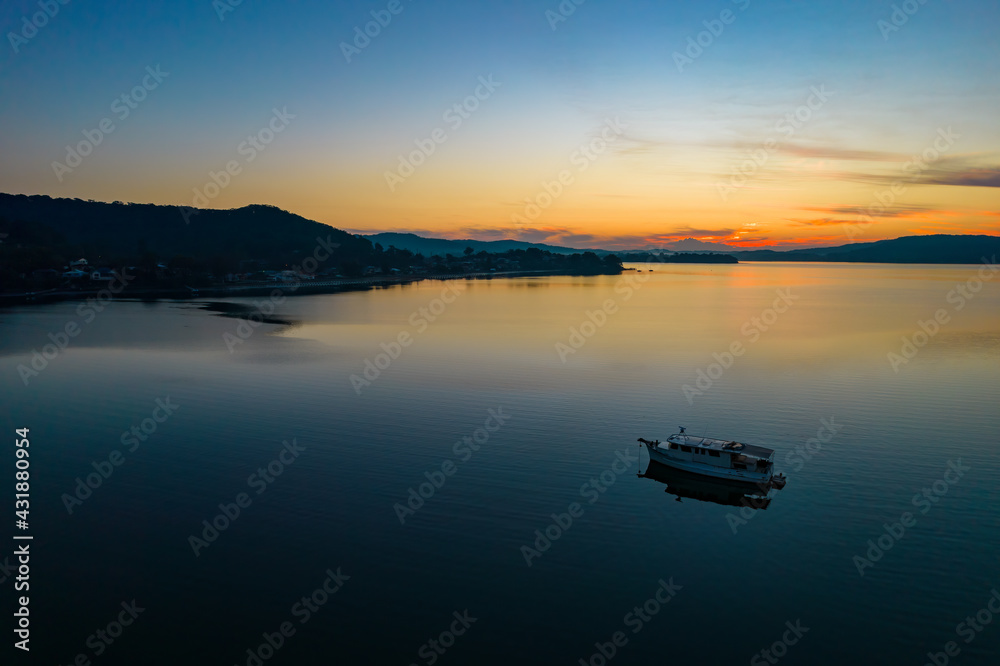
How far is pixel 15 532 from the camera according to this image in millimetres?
12430

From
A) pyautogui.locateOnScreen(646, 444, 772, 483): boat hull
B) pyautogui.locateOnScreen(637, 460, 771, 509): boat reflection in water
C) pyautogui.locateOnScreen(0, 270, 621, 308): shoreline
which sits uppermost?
pyautogui.locateOnScreen(0, 270, 621, 308): shoreline

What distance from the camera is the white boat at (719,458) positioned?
15273 mm

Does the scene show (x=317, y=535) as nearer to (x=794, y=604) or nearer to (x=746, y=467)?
(x=794, y=604)

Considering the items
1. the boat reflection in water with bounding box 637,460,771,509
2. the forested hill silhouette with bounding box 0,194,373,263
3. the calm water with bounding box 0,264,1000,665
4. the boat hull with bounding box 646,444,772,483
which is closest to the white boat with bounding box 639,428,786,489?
the boat hull with bounding box 646,444,772,483

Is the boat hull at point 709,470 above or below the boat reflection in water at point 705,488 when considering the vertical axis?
above

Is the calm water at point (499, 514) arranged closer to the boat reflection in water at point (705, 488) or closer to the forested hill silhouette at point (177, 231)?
the boat reflection in water at point (705, 488)

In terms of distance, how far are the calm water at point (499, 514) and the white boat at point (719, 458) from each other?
82 cm

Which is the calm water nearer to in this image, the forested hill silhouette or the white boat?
the white boat

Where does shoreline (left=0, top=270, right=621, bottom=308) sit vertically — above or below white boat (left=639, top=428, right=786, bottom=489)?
above

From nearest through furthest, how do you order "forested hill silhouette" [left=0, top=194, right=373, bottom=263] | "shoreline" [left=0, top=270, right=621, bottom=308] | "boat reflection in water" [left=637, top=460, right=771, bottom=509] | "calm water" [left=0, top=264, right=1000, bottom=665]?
"calm water" [left=0, top=264, right=1000, bottom=665], "boat reflection in water" [left=637, top=460, right=771, bottom=509], "shoreline" [left=0, top=270, right=621, bottom=308], "forested hill silhouette" [left=0, top=194, right=373, bottom=263]

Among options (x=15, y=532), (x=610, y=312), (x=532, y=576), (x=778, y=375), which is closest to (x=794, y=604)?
(x=532, y=576)

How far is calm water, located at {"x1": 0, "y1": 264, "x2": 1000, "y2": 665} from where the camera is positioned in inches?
383

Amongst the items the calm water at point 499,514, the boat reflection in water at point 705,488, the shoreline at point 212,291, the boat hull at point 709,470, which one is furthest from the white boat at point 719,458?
the shoreline at point 212,291

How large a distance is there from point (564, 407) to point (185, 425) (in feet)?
42.8
